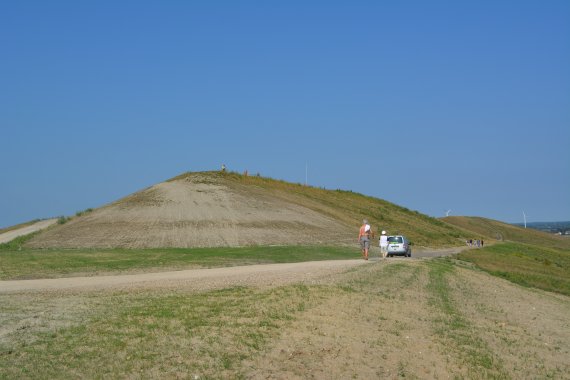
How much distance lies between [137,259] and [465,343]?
73.8 ft

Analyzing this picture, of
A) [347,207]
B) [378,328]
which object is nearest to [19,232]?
[347,207]

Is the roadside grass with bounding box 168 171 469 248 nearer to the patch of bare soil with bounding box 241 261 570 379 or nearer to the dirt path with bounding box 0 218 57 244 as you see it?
the dirt path with bounding box 0 218 57 244

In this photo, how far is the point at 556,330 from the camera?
1884 centimetres

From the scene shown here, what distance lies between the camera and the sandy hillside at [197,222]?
47250 millimetres

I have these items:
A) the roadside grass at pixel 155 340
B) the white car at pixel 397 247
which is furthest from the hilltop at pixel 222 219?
the roadside grass at pixel 155 340

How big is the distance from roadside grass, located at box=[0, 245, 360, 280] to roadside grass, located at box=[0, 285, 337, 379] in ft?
40.6

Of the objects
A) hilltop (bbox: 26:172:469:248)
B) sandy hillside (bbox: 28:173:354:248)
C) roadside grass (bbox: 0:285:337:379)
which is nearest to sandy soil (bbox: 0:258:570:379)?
roadside grass (bbox: 0:285:337:379)

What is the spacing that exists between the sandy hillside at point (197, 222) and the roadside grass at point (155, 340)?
97.6ft

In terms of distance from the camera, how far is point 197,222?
177 ft

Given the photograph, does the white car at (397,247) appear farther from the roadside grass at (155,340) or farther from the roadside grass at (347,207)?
the roadside grass at (155,340)

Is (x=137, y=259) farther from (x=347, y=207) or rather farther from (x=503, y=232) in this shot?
(x=503, y=232)

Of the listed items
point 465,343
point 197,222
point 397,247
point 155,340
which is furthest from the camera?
point 197,222

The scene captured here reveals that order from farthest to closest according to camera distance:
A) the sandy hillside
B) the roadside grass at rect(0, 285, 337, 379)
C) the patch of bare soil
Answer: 1. the sandy hillside
2. the patch of bare soil
3. the roadside grass at rect(0, 285, 337, 379)

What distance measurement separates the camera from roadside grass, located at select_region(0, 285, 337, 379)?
1062 centimetres
